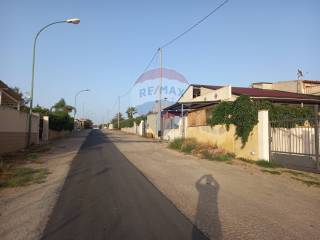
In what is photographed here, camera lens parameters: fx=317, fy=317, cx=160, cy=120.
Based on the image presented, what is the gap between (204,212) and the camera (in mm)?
6551

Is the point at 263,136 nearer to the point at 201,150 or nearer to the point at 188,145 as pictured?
the point at 201,150

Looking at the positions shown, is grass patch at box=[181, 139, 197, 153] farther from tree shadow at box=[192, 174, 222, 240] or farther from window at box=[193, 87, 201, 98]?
window at box=[193, 87, 201, 98]

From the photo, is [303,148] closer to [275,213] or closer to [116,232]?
[275,213]

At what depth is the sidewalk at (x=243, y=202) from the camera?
551 centimetres

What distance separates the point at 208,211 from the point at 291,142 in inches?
354

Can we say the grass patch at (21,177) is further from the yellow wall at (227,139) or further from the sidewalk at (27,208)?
the yellow wall at (227,139)

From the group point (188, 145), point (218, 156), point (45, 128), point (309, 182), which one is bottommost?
point (309, 182)

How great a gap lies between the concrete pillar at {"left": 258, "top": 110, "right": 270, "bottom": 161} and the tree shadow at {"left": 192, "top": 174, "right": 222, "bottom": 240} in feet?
18.0

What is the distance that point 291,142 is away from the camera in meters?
14.1

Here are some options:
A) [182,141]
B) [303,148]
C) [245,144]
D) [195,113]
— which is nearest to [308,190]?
[303,148]

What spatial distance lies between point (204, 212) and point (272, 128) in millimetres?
9416

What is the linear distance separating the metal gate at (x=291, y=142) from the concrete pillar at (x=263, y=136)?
7.0 inches

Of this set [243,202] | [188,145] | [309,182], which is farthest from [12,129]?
[309,182]

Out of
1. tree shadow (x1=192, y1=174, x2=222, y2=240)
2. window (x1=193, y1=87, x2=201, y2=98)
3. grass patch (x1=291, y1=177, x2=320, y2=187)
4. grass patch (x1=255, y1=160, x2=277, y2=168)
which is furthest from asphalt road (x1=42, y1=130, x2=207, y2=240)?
window (x1=193, y1=87, x2=201, y2=98)
